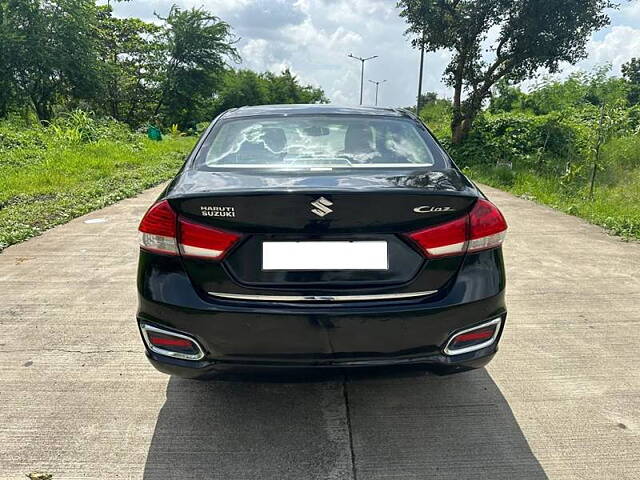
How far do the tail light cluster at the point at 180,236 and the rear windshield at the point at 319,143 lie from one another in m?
0.44

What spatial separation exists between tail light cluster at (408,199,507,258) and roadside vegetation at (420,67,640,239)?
494cm

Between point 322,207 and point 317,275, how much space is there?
25cm

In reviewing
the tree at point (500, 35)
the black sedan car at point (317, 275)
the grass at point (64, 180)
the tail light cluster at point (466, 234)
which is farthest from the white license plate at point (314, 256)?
the tree at point (500, 35)

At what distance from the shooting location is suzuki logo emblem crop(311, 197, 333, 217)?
174 centimetres

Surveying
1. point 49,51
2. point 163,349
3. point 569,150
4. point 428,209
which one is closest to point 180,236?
point 163,349

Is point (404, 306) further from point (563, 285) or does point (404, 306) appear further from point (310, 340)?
point (563, 285)

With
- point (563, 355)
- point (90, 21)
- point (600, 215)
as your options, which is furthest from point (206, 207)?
point (90, 21)

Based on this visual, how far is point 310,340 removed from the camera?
1.76 meters

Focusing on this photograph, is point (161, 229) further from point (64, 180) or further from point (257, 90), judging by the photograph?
point (257, 90)

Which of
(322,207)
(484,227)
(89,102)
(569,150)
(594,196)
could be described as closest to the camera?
(322,207)

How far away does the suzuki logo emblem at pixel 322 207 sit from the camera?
1.74 meters

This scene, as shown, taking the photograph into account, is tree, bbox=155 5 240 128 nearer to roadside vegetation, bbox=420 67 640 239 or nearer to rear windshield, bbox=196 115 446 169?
roadside vegetation, bbox=420 67 640 239

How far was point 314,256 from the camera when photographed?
1.76 metres

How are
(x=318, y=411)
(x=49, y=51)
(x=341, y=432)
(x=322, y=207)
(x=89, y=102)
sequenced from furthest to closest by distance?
1. (x=89, y=102)
2. (x=49, y=51)
3. (x=318, y=411)
4. (x=341, y=432)
5. (x=322, y=207)
